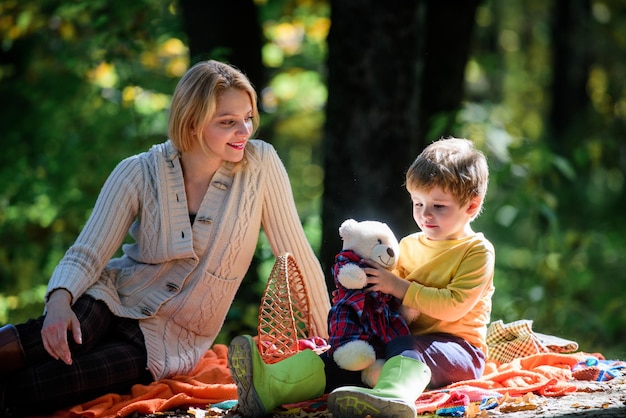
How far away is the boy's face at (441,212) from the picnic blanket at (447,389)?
1.91 ft


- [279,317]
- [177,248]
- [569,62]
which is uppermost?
[569,62]

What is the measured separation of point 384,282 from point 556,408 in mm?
753

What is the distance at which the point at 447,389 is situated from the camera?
9.78ft

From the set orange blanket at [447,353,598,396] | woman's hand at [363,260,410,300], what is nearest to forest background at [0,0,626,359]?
orange blanket at [447,353,598,396]

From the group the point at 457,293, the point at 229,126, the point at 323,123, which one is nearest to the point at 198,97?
the point at 229,126

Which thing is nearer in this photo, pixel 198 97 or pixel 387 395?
pixel 387 395

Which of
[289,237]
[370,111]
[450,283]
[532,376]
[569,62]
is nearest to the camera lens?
[450,283]

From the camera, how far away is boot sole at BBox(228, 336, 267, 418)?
108 inches

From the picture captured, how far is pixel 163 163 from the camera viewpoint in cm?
350

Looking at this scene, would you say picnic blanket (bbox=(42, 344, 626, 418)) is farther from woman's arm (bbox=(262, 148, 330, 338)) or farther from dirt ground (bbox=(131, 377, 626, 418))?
woman's arm (bbox=(262, 148, 330, 338))

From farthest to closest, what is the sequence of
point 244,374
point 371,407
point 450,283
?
point 450,283, point 244,374, point 371,407

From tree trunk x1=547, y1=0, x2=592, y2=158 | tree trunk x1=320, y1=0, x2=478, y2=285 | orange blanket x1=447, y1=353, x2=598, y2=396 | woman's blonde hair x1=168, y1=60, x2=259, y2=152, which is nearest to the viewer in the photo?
orange blanket x1=447, y1=353, x2=598, y2=396

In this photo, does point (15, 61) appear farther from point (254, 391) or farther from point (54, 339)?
point (254, 391)

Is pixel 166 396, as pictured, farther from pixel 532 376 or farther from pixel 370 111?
pixel 370 111
